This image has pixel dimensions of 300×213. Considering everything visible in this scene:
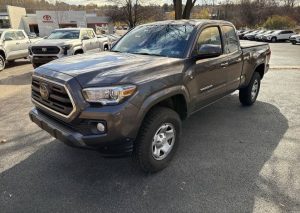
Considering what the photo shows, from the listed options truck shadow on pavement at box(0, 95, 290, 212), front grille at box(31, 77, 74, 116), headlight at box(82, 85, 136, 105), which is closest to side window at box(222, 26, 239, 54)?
truck shadow on pavement at box(0, 95, 290, 212)

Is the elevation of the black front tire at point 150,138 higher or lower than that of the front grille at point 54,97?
lower

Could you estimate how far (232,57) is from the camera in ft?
16.3

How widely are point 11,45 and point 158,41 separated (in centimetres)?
1079

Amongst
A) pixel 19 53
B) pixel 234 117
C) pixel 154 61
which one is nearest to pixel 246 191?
pixel 154 61

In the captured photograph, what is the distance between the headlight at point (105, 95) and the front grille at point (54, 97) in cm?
24

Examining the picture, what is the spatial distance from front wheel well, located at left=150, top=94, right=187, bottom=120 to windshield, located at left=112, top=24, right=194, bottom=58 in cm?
59

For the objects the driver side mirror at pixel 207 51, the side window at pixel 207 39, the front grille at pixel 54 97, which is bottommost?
the front grille at pixel 54 97

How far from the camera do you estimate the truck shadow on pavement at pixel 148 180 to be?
2.97 metres

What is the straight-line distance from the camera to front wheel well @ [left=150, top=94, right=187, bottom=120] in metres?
3.69

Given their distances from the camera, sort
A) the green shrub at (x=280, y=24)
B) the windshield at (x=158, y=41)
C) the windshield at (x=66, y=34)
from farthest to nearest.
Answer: the green shrub at (x=280, y=24) → the windshield at (x=66, y=34) → the windshield at (x=158, y=41)

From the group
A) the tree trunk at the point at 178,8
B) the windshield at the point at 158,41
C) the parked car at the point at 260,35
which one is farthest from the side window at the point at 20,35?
the parked car at the point at 260,35

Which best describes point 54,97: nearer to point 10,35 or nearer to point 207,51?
point 207,51

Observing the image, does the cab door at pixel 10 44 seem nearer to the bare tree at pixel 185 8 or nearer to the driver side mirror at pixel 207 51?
the bare tree at pixel 185 8

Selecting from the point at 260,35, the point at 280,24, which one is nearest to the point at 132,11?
the point at 260,35
